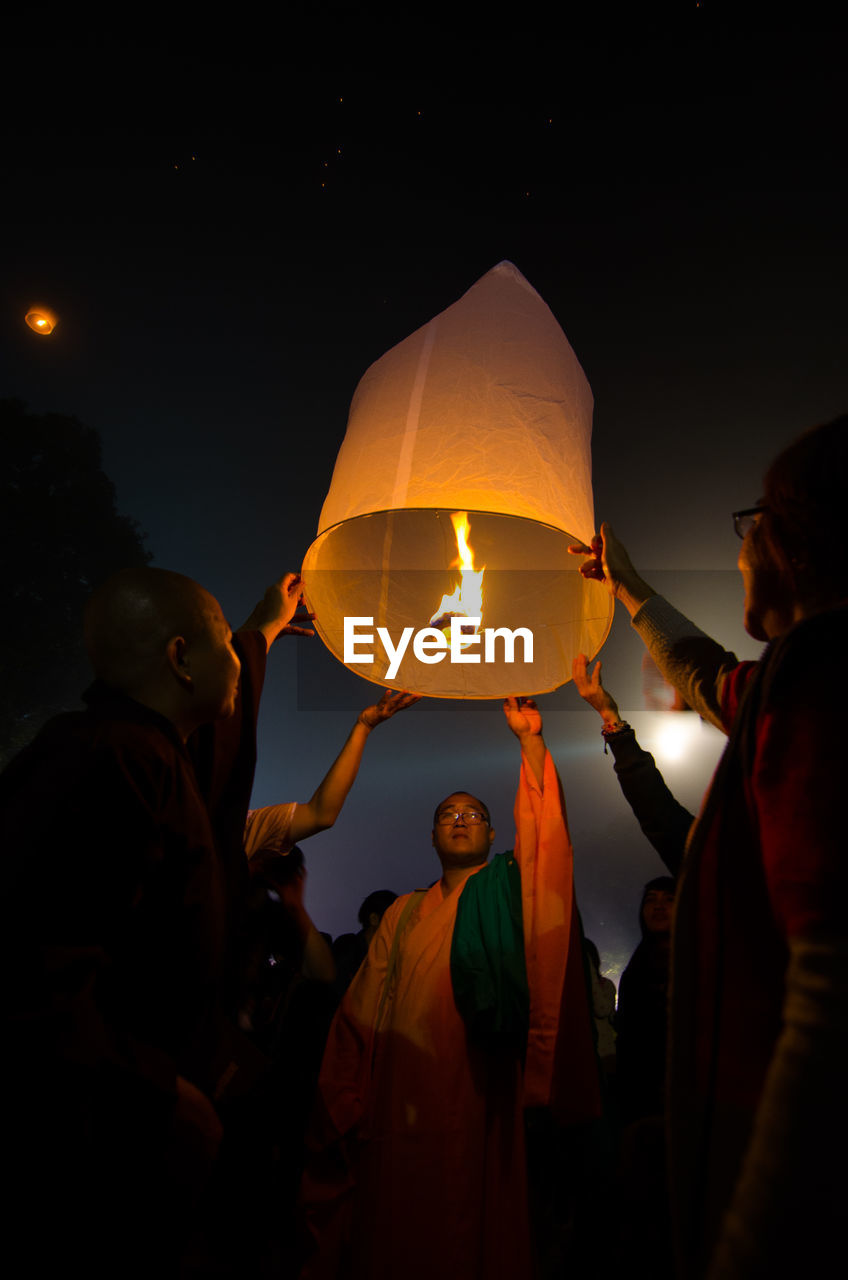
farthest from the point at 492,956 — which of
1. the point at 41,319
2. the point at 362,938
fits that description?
the point at 41,319

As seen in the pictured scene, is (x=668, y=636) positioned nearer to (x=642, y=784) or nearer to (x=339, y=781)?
(x=642, y=784)

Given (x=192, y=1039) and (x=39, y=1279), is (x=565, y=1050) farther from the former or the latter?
(x=39, y=1279)

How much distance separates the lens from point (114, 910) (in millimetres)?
1074

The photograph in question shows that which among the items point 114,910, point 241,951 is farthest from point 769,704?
point 241,951

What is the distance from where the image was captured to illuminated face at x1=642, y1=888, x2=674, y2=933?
11.3 ft

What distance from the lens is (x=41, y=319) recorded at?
29.8 ft

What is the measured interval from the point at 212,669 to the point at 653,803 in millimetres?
1634

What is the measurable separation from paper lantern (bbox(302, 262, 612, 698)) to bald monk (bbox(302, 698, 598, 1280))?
547 millimetres

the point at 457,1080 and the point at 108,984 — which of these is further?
the point at 457,1080

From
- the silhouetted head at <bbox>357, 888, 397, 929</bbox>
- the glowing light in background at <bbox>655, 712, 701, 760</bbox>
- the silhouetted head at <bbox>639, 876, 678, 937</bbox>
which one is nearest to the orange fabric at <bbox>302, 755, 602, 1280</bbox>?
the silhouetted head at <bbox>639, 876, 678, 937</bbox>

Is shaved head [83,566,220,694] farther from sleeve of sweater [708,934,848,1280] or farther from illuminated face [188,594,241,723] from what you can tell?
sleeve of sweater [708,934,848,1280]

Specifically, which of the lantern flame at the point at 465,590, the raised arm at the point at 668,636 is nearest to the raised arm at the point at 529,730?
the lantern flame at the point at 465,590

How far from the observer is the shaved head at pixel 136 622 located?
149 cm

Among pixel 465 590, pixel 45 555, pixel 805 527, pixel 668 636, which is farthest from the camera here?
pixel 45 555
